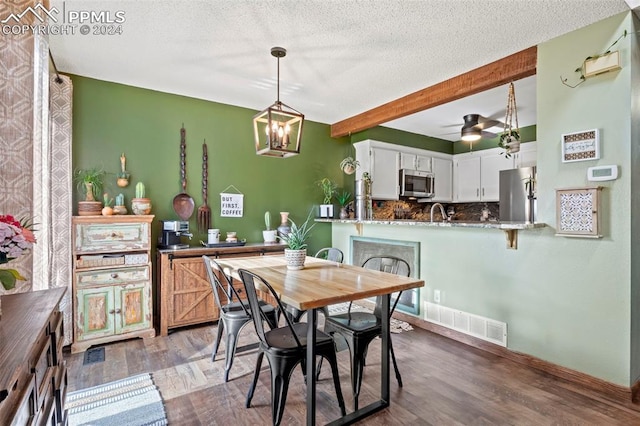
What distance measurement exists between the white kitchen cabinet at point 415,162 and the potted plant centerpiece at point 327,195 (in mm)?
1256

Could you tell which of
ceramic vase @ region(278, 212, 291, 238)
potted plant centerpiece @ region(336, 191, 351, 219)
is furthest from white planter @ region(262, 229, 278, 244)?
potted plant centerpiece @ region(336, 191, 351, 219)

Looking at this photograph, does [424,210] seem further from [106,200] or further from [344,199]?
[106,200]

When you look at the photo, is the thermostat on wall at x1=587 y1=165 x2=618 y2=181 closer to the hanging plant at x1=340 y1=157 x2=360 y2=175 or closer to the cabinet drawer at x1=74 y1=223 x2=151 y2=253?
the hanging plant at x1=340 y1=157 x2=360 y2=175

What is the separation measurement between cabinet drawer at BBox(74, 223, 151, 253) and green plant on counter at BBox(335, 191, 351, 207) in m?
2.78

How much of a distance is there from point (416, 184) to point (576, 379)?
3.54 m

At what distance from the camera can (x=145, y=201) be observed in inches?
136

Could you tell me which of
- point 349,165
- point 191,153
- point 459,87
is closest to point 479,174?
point 349,165

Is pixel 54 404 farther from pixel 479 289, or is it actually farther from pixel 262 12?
pixel 479 289

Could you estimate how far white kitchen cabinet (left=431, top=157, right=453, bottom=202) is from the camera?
19.6 feet

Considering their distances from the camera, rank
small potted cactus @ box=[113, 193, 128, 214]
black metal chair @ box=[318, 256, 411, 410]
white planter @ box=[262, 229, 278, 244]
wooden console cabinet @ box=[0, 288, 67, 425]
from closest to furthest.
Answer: wooden console cabinet @ box=[0, 288, 67, 425]
black metal chair @ box=[318, 256, 411, 410]
small potted cactus @ box=[113, 193, 128, 214]
white planter @ box=[262, 229, 278, 244]

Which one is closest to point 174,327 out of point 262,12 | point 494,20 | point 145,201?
point 145,201

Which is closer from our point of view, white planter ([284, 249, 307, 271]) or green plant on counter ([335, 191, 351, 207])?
white planter ([284, 249, 307, 271])

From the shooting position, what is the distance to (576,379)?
2.49 m

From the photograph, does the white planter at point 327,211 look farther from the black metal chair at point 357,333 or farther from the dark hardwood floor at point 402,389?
the black metal chair at point 357,333
